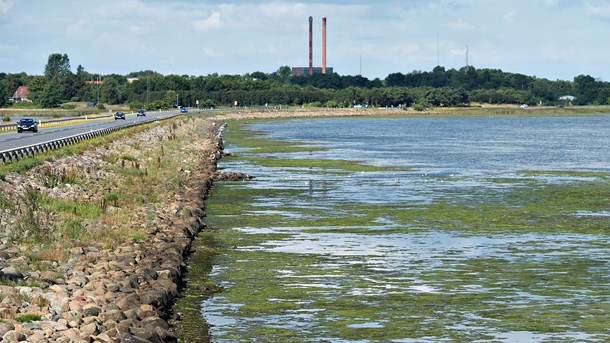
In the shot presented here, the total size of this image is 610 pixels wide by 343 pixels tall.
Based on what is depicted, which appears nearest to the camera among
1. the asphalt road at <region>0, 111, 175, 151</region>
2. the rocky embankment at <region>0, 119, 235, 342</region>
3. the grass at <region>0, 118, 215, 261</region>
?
the rocky embankment at <region>0, 119, 235, 342</region>

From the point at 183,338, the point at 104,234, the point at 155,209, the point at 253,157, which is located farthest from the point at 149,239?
the point at 253,157

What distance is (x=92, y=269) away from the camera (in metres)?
24.1

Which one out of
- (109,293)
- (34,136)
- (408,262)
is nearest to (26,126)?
(34,136)

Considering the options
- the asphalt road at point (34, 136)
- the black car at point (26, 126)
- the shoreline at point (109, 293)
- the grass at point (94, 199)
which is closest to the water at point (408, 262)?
the shoreline at point (109, 293)

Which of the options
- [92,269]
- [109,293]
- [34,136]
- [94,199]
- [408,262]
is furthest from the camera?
[34,136]

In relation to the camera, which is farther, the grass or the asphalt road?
the asphalt road

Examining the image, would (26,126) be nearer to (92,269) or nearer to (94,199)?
(94,199)

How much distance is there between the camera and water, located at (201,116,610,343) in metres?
20.9

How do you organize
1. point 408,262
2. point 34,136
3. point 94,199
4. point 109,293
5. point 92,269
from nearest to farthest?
point 109,293 → point 92,269 → point 408,262 → point 94,199 → point 34,136

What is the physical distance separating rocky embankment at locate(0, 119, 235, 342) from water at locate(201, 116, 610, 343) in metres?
1.33

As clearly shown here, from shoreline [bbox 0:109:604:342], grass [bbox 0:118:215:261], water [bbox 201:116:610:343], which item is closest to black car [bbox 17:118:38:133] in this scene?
grass [bbox 0:118:215:261]

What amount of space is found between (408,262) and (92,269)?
8.87m

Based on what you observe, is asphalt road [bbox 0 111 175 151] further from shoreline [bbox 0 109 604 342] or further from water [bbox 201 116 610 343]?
shoreline [bbox 0 109 604 342]

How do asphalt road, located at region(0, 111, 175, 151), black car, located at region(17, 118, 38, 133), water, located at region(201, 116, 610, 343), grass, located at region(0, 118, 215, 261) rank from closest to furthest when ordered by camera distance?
water, located at region(201, 116, 610, 343)
grass, located at region(0, 118, 215, 261)
asphalt road, located at region(0, 111, 175, 151)
black car, located at region(17, 118, 38, 133)
